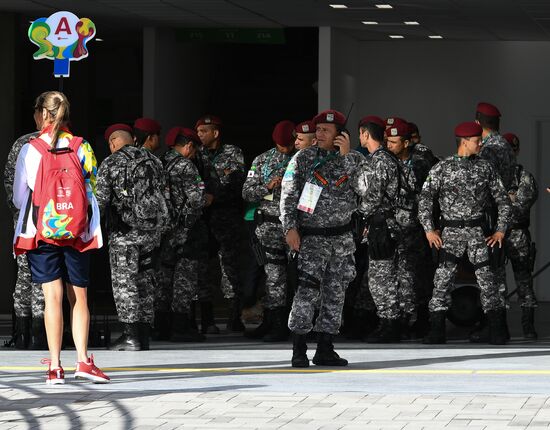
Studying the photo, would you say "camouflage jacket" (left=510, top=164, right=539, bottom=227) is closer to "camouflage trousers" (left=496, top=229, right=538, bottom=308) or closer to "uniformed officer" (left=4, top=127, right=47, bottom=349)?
"camouflage trousers" (left=496, top=229, right=538, bottom=308)

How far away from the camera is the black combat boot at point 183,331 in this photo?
1329cm

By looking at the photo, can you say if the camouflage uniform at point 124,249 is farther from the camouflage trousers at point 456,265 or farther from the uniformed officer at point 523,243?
the uniformed officer at point 523,243

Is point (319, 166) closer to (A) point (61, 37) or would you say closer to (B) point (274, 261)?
(A) point (61, 37)

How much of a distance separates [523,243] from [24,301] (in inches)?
184

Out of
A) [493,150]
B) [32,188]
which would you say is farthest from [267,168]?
[32,188]

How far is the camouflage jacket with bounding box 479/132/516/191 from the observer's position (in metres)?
13.4

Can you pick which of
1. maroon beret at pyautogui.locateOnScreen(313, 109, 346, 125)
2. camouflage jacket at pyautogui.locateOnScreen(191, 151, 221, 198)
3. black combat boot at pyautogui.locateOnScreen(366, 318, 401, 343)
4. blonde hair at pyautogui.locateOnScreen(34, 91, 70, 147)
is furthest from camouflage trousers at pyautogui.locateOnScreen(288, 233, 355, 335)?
camouflage jacket at pyautogui.locateOnScreen(191, 151, 221, 198)

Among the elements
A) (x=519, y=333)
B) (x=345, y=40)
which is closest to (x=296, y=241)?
(x=519, y=333)

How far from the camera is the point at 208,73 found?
23.1m

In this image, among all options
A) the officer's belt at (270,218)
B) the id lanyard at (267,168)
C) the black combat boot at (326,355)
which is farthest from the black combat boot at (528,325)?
the black combat boot at (326,355)

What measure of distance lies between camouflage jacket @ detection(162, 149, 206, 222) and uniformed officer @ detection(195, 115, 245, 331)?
3.31 ft

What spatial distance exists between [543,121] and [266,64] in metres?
8.53

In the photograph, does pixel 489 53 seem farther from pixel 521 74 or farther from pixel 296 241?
pixel 296 241

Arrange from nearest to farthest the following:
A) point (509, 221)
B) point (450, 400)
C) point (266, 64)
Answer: point (450, 400) → point (509, 221) → point (266, 64)
